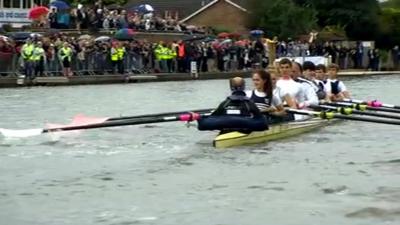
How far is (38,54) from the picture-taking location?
32.7 m

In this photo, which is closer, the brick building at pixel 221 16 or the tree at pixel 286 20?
the tree at pixel 286 20

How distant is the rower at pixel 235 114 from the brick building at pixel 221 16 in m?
52.6

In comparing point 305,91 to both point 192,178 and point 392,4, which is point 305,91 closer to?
point 192,178

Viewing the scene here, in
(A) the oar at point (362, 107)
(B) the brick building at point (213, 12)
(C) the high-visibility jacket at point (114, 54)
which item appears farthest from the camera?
(B) the brick building at point (213, 12)

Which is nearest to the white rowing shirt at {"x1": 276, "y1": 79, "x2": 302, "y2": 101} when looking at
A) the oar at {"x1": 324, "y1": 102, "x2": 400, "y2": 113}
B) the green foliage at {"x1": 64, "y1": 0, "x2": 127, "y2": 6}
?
the oar at {"x1": 324, "y1": 102, "x2": 400, "y2": 113}

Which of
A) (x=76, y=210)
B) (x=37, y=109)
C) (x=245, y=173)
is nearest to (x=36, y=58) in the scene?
(x=37, y=109)

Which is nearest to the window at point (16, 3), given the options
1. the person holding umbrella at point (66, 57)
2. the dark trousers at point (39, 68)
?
the person holding umbrella at point (66, 57)

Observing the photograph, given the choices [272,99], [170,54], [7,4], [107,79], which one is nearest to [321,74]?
[272,99]

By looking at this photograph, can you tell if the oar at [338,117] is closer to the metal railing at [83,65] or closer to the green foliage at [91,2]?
the metal railing at [83,65]

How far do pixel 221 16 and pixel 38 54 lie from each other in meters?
40.8

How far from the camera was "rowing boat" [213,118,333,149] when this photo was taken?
52.3 ft

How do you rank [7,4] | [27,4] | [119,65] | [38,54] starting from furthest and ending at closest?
1. [27,4]
2. [7,4]
3. [119,65]
4. [38,54]

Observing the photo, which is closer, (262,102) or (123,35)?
(262,102)

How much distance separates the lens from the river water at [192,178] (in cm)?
1119
